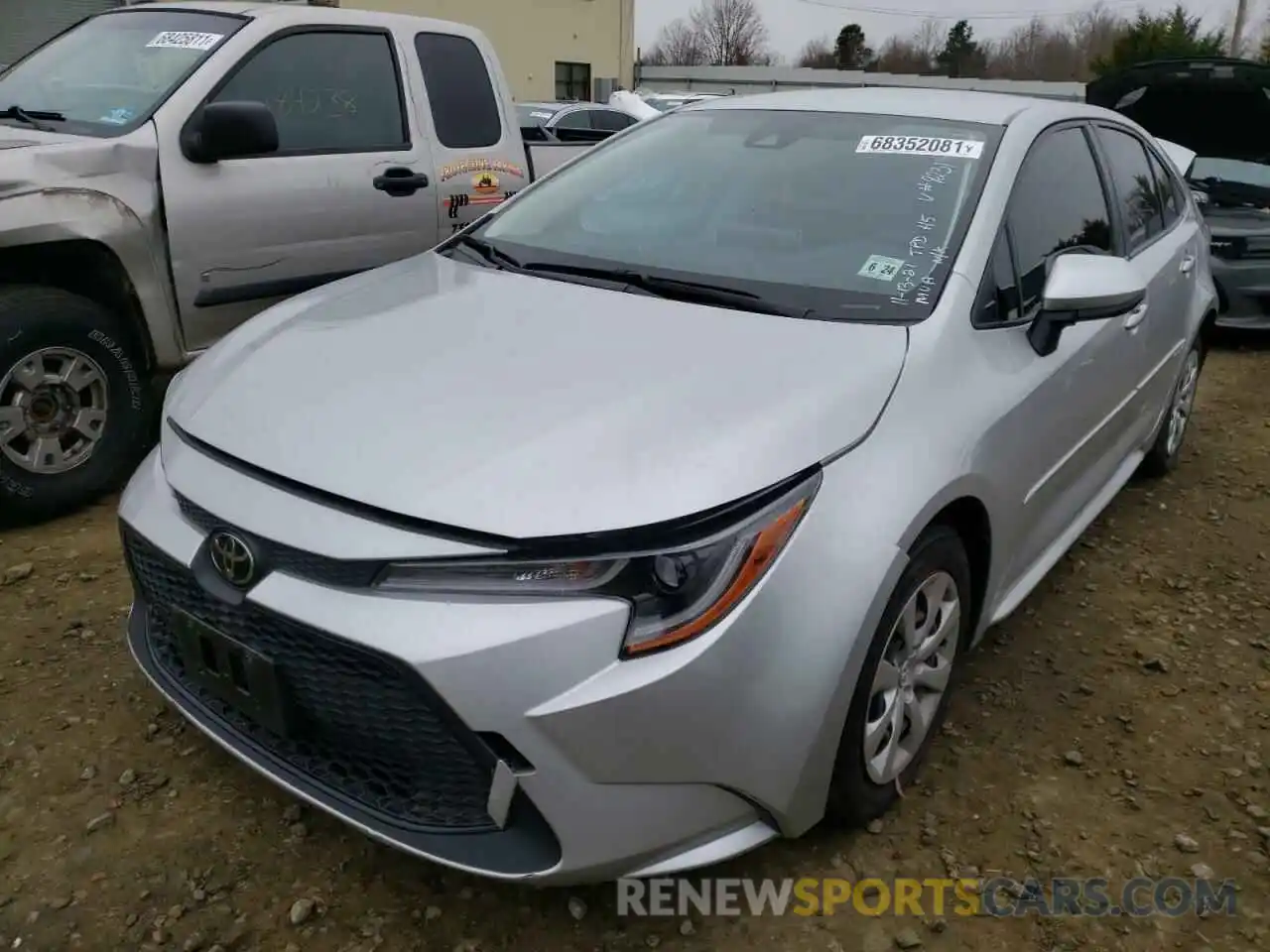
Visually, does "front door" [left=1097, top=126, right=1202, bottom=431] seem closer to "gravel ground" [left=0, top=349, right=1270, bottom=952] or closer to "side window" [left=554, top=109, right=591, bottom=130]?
"gravel ground" [left=0, top=349, right=1270, bottom=952]

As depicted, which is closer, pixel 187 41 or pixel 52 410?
pixel 52 410

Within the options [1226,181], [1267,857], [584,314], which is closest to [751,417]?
[584,314]

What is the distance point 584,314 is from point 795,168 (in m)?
0.90

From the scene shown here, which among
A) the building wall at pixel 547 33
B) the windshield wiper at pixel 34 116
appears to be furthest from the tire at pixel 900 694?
the building wall at pixel 547 33

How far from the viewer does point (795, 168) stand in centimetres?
301

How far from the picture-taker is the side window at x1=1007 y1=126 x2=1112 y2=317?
2791 millimetres

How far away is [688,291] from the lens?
2.63 m

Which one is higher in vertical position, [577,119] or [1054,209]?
[1054,209]

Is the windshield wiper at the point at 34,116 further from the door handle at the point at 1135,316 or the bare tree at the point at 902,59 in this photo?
the bare tree at the point at 902,59

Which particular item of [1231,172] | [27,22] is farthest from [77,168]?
[27,22]

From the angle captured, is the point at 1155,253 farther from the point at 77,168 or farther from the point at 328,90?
the point at 77,168

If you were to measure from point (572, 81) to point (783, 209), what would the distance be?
28.5m

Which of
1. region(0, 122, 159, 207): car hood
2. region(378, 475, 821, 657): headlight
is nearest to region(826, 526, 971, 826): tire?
region(378, 475, 821, 657): headlight

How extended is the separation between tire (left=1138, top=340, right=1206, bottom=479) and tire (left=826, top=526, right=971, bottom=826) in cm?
231
